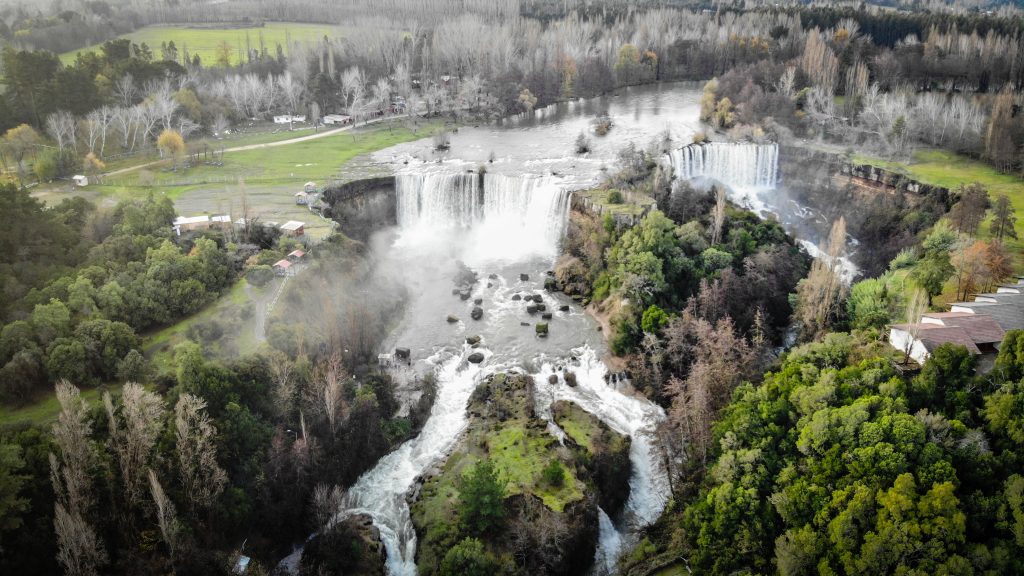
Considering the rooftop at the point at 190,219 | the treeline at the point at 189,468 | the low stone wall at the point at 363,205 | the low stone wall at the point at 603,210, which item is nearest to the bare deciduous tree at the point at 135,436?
the treeline at the point at 189,468

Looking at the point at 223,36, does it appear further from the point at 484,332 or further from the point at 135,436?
the point at 135,436

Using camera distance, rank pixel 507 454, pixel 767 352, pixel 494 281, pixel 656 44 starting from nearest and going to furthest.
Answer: pixel 507 454 → pixel 767 352 → pixel 494 281 → pixel 656 44

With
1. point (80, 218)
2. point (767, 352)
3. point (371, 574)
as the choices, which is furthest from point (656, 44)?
point (371, 574)

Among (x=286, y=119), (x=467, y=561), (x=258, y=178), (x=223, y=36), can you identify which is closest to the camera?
(x=467, y=561)

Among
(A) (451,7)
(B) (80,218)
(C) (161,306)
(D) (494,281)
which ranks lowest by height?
(D) (494,281)

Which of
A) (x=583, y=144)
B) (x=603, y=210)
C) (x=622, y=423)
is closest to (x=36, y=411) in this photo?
(x=622, y=423)

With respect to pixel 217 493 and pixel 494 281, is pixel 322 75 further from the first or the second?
pixel 217 493
